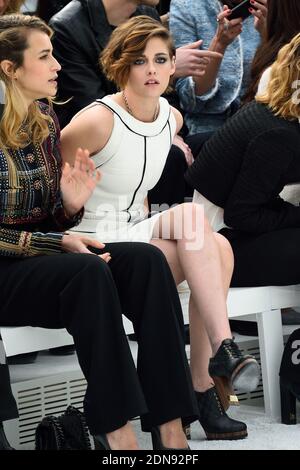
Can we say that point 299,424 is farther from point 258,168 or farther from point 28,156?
point 28,156

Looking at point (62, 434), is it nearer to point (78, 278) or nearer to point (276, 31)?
point (78, 278)

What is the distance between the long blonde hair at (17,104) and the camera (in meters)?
2.89

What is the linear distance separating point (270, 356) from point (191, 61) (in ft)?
3.86

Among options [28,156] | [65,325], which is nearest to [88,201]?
[28,156]

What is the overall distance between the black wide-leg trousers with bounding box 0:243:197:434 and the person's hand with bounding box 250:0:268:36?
5.12ft

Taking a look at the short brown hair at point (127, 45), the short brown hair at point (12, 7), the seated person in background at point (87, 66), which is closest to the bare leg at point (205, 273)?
the short brown hair at point (127, 45)

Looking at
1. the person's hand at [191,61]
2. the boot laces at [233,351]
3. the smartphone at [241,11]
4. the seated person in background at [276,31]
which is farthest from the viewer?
the smartphone at [241,11]

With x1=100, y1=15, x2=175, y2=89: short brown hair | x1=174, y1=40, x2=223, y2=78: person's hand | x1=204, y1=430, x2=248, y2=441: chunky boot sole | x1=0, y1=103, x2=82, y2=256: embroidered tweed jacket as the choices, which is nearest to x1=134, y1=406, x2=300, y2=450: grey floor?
x1=204, y1=430, x2=248, y2=441: chunky boot sole

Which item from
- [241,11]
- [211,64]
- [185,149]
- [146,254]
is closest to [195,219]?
[146,254]

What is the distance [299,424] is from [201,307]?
0.53m

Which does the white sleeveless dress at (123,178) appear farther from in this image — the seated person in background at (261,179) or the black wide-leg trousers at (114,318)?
the black wide-leg trousers at (114,318)

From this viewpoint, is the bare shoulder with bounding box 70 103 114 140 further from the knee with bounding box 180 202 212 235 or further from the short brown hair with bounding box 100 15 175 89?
the knee with bounding box 180 202 212 235

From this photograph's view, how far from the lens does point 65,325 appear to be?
2.75 meters

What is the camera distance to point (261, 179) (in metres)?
3.28
